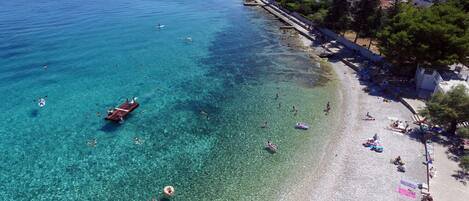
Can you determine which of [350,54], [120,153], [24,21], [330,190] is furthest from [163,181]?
[24,21]

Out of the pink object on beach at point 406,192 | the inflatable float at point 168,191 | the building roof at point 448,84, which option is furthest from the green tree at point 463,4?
the inflatable float at point 168,191

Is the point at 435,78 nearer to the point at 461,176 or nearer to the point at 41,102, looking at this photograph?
the point at 461,176

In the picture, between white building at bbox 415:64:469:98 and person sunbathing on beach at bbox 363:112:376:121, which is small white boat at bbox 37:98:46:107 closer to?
person sunbathing on beach at bbox 363:112:376:121

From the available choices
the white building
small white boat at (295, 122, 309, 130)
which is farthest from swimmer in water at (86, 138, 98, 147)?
the white building

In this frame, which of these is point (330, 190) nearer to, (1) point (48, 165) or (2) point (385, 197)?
(2) point (385, 197)

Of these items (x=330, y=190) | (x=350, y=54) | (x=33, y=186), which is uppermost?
(x=350, y=54)

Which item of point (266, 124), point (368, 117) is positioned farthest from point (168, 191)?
point (368, 117)

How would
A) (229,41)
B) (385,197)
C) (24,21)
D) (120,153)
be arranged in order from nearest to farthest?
(385,197) → (120,153) → (229,41) → (24,21)
